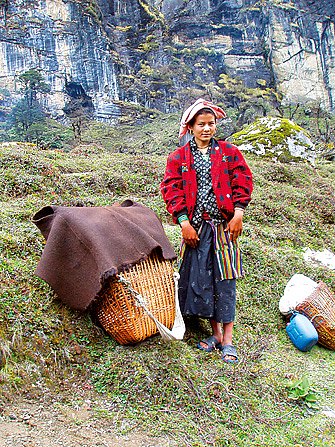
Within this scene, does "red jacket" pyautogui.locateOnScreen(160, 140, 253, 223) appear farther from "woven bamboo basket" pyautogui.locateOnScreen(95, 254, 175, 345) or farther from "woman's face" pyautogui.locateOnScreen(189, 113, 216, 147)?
"woven bamboo basket" pyautogui.locateOnScreen(95, 254, 175, 345)

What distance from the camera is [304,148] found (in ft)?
29.2

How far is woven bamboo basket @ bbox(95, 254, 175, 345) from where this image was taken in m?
2.31

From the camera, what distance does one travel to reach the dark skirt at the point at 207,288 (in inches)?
106

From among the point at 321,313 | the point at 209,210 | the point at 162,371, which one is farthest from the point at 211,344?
the point at 321,313

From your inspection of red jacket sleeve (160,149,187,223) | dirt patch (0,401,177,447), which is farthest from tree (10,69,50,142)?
dirt patch (0,401,177,447)

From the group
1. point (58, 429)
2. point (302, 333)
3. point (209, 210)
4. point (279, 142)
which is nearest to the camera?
point (58, 429)

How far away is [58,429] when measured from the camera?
1.77 metres

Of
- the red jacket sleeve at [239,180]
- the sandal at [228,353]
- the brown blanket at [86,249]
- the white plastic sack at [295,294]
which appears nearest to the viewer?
the brown blanket at [86,249]

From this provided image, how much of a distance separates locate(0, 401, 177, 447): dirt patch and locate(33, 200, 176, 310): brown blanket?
0.57 m

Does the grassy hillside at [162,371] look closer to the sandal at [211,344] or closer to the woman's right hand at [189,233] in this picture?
the sandal at [211,344]

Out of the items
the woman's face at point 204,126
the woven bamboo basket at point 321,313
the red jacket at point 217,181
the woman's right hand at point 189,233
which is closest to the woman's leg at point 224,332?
the woman's right hand at point 189,233

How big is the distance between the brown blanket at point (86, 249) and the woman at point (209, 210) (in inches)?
11.4

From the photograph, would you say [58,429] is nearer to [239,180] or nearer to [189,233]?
[189,233]

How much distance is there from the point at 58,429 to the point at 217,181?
1.57 meters
